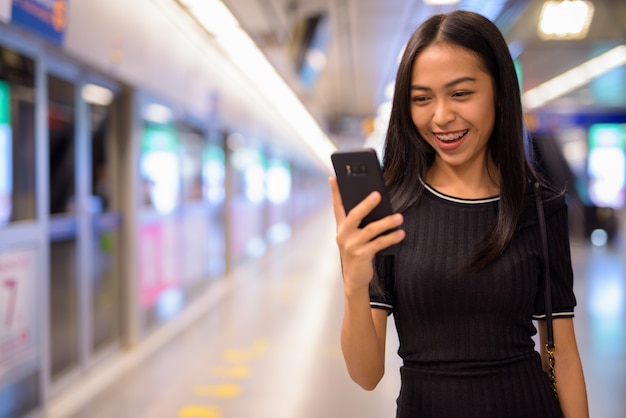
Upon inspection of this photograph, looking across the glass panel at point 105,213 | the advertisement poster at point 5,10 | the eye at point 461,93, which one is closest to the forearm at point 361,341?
the eye at point 461,93

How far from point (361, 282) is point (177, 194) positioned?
6714mm

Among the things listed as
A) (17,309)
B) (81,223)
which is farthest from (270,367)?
(17,309)

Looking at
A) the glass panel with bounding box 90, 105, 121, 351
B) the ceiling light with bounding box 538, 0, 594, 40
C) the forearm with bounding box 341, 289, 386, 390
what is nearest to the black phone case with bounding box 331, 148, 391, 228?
the forearm with bounding box 341, 289, 386, 390

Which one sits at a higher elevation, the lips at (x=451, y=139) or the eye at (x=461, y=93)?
the eye at (x=461, y=93)

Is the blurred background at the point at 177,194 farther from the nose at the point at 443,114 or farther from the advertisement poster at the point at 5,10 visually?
the nose at the point at 443,114

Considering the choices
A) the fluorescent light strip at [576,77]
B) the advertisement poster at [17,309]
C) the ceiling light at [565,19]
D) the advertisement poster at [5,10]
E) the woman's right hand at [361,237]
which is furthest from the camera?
the fluorescent light strip at [576,77]

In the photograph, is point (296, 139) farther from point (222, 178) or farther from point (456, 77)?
point (456, 77)

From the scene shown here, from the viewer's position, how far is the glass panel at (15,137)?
3721mm

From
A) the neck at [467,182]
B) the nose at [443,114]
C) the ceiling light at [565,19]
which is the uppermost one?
the ceiling light at [565,19]

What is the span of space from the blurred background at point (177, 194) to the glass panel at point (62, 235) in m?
0.02

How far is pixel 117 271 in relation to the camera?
5871 mm

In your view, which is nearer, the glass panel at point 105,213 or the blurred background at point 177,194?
the blurred background at point 177,194

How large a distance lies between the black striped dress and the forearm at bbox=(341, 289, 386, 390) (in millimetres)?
60

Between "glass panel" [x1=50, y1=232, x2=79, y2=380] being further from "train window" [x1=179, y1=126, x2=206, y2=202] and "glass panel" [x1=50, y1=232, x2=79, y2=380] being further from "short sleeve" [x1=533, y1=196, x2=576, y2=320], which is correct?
"short sleeve" [x1=533, y1=196, x2=576, y2=320]
